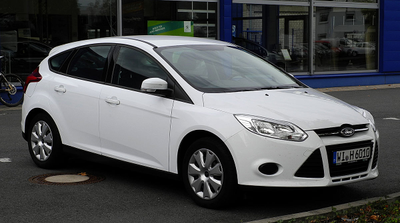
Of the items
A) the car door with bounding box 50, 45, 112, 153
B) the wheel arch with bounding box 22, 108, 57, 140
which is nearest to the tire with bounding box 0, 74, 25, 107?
the wheel arch with bounding box 22, 108, 57, 140

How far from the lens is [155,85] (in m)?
5.70

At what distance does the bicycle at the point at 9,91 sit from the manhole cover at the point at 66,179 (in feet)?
26.6

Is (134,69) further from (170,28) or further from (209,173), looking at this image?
(170,28)

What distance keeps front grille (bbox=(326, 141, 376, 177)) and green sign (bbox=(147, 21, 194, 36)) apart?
12832mm

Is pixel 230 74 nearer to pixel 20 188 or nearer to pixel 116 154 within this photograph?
pixel 116 154

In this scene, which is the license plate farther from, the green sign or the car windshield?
the green sign

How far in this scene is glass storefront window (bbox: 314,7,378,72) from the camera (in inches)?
833

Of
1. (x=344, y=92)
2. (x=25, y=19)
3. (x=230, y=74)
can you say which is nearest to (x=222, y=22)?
(x=344, y=92)

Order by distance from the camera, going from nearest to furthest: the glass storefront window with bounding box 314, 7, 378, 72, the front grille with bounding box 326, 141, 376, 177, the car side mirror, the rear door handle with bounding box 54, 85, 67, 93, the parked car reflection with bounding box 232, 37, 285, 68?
the front grille with bounding box 326, 141, 376, 177, the car side mirror, the rear door handle with bounding box 54, 85, 67, 93, the parked car reflection with bounding box 232, 37, 285, 68, the glass storefront window with bounding box 314, 7, 378, 72

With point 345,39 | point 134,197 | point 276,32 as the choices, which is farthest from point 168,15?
point 134,197

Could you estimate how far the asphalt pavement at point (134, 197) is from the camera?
5312 millimetres

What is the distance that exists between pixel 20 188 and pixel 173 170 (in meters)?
1.72

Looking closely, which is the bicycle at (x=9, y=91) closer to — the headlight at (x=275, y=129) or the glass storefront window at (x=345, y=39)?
the glass storefront window at (x=345, y=39)

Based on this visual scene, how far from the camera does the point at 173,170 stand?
5.75 m
